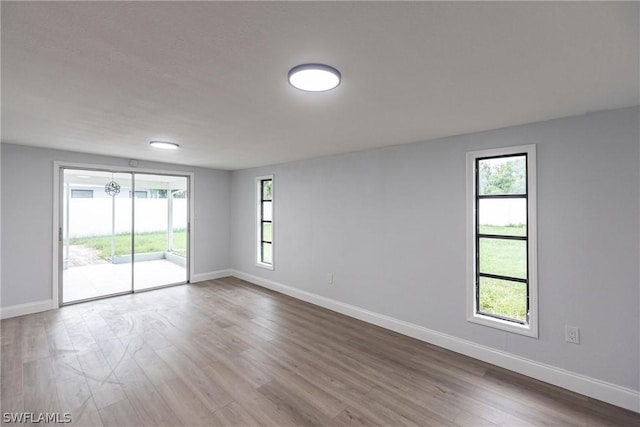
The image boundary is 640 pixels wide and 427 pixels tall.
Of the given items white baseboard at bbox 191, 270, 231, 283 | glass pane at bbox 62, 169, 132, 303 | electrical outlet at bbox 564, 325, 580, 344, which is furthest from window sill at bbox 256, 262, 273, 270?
electrical outlet at bbox 564, 325, 580, 344

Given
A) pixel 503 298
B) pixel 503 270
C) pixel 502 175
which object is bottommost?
pixel 503 298

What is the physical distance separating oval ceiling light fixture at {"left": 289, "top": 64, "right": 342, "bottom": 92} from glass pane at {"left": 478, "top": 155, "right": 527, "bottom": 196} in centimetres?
210

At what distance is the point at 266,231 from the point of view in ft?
19.3

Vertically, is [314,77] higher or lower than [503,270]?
higher

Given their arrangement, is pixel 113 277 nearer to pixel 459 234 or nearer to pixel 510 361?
pixel 459 234

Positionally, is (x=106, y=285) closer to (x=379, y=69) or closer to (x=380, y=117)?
(x=380, y=117)

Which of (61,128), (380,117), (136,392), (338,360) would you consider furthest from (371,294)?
(61,128)

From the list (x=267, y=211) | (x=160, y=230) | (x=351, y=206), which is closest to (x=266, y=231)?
(x=267, y=211)

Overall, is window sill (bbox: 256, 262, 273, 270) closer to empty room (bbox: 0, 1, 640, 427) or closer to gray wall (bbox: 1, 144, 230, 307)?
empty room (bbox: 0, 1, 640, 427)

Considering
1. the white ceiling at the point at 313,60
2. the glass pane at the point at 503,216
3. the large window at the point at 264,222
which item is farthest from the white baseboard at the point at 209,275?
the glass pane at the point at 503,216

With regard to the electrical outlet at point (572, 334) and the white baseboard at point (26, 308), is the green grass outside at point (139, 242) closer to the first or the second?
the white baseboard at point (26, 308)

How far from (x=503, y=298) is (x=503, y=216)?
2.78ft

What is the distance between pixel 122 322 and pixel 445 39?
4.71 meters

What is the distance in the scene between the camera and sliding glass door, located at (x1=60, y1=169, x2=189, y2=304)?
4.71 m
